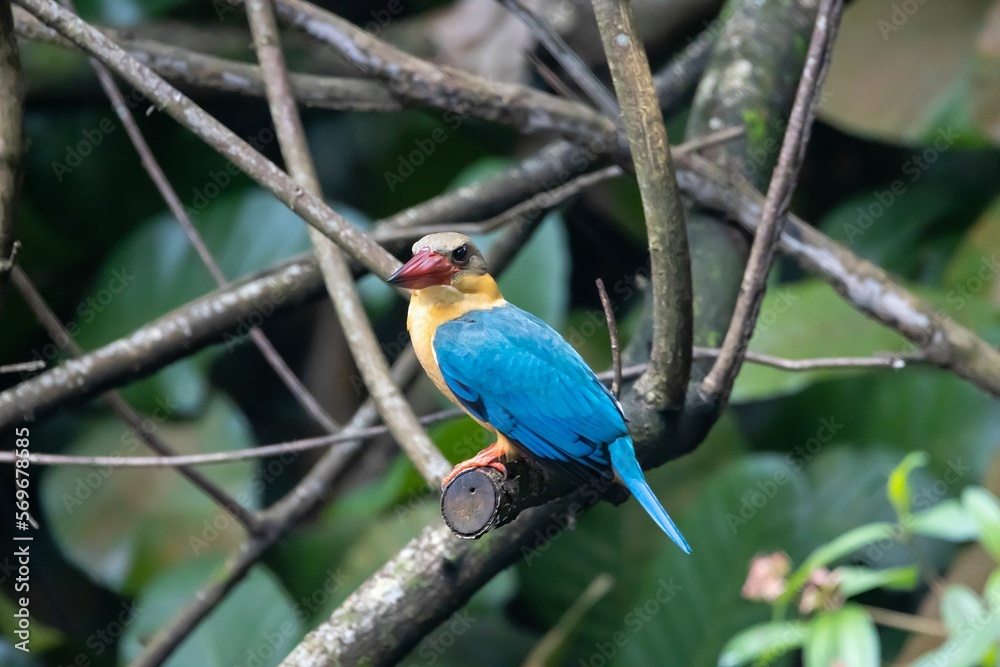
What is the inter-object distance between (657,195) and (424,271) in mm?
503

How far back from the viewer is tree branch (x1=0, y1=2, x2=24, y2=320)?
1651mm

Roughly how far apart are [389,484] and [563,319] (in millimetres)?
959

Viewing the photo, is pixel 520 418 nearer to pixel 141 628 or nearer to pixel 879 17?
pixel 141 628

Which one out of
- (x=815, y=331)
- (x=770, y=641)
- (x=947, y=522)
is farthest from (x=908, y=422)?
(x=770, y=641)

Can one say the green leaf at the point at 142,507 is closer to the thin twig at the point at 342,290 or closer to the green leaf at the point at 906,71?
the thin twig at the point at 342,290

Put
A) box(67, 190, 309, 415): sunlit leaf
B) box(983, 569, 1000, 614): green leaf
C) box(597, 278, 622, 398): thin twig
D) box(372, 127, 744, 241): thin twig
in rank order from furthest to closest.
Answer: box(67, 190, 309, 415): sunlit leaf
box(372, 127, 744, 241): thin twig
box(983, 569, 1000, 614): green leaf
box(597, 278, 622, 398): thin twig

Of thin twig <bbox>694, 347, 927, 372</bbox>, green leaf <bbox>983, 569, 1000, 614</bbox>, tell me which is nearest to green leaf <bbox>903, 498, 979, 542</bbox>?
green leaf <bbox>983, 569, 1000, 614</bbox>

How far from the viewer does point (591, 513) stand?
10.8 ft

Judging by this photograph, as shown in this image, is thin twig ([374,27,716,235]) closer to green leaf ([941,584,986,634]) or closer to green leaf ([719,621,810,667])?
green leaf ([719,621,810,667])

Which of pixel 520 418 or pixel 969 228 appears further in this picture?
pixel 969 228

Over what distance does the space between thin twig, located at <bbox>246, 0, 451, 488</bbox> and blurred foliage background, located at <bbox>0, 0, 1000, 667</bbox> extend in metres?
0.68

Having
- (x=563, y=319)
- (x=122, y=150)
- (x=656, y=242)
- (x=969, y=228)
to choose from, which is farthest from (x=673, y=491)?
(x=122, y=150)

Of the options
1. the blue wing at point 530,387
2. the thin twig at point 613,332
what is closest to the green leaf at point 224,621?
the blue wing at point 530,387

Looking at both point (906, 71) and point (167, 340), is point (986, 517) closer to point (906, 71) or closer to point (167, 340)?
point (167, 340)
